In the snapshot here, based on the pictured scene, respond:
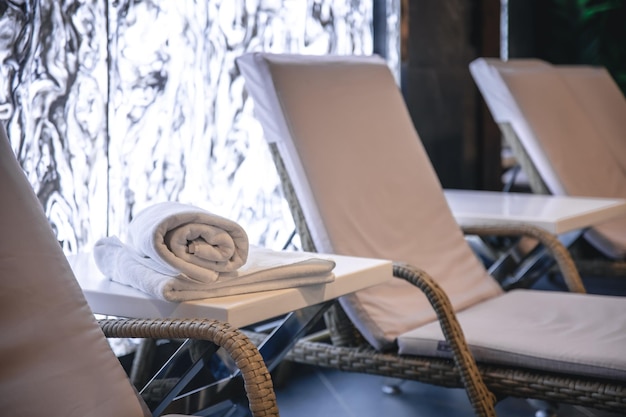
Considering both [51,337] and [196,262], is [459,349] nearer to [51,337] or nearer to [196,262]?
[196,262]

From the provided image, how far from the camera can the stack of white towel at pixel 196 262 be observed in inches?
62.1

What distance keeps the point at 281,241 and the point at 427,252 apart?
705mm

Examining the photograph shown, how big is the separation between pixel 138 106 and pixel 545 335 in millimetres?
1268

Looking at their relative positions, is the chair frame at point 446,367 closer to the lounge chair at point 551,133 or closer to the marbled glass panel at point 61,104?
the marbled glass panel at point 61,104

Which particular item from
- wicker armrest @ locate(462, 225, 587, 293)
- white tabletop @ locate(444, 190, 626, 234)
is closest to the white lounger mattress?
wicker armrest @ locate(462, 225, 587, 293)

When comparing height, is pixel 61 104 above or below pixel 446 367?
above

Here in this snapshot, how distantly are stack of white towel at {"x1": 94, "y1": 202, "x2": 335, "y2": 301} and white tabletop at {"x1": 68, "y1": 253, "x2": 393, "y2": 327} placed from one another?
2cm

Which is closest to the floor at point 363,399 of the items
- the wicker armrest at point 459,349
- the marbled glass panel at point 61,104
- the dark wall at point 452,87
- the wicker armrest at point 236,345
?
the wicker armrest at point 459,349

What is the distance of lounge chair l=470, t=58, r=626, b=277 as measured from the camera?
3.54m

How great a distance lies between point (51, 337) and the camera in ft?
4.57

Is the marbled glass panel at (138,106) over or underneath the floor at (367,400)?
over

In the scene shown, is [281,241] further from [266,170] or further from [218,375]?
[218,375]

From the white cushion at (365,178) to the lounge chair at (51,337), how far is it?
2.64 feet

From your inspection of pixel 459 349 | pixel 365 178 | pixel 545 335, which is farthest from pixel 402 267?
pixel 365 178
